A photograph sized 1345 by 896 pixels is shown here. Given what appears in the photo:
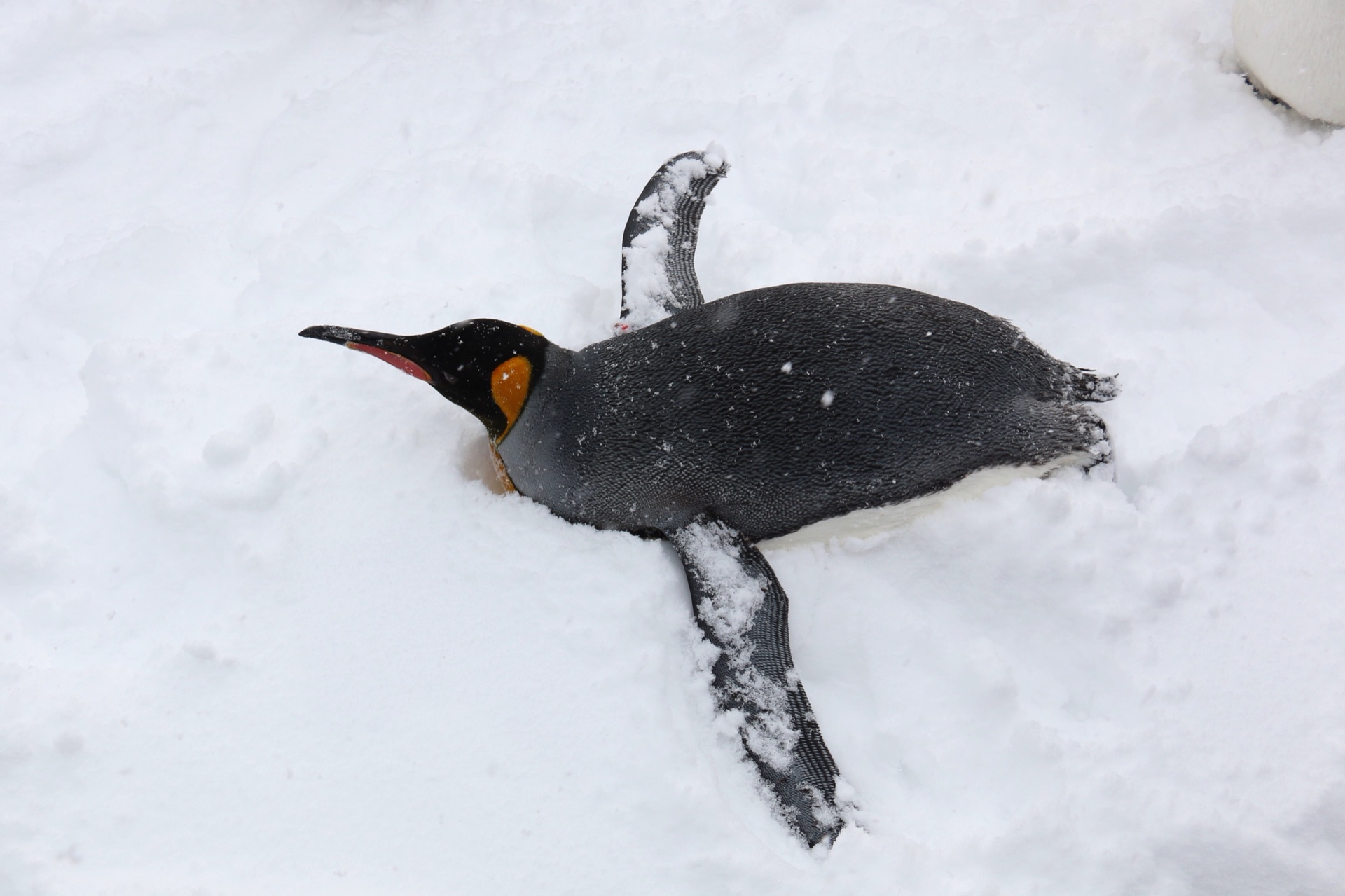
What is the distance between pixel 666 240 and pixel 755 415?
2.17 ft

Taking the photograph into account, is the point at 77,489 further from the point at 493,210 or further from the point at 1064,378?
the point at 1064,378

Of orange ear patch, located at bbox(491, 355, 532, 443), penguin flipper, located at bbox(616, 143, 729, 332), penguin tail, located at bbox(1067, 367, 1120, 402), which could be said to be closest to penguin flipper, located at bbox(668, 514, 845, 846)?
orange ear patch, located at bbox(491, 355, 532, 443)

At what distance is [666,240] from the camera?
6.90 ft

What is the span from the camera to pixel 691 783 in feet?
4.45

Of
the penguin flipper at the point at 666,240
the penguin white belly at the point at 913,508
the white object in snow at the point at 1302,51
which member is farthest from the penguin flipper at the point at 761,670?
the white object in snow at the point at 1302,51

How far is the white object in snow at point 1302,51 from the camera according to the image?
2.17m

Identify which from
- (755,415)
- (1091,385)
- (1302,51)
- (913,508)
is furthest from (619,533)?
(1302,51)

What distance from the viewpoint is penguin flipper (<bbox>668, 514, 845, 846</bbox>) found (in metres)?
1.39

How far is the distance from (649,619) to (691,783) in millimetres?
298

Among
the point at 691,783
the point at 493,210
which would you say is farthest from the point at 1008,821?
the point at 493,210

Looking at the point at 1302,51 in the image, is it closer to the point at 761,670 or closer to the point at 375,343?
the point at 761,670

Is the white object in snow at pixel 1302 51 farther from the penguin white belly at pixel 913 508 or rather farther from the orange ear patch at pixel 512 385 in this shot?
the orange ear patch at pixel 512 385

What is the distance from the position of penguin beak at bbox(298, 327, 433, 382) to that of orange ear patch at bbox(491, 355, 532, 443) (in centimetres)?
13

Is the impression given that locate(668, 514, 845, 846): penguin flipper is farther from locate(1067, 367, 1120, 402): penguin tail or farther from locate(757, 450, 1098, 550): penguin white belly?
locate(1067, 367, 1120, 402): penguin tail
